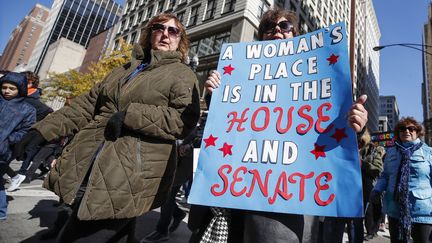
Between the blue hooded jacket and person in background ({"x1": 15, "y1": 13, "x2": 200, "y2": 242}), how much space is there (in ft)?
6.74

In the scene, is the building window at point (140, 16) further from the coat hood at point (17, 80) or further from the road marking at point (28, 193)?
the coat hood at point (17, 80)

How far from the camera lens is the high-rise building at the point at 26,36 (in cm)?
13550

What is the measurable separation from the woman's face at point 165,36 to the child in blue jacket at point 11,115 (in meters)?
2.38

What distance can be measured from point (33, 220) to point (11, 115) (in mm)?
1306

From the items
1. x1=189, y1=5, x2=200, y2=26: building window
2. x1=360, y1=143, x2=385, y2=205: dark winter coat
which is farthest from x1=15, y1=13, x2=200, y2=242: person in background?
x1=189, y1=5, x2=200, y2=26: building window

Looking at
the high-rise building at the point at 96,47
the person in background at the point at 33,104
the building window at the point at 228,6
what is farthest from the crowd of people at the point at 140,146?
the high-rise building at the point at 96,47

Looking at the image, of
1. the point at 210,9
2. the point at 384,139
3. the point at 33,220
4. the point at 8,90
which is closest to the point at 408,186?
the point at 33,220

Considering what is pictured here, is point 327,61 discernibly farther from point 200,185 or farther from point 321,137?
point 200,185

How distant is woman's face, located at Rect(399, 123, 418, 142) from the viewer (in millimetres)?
3061

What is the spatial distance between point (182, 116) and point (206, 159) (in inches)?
13.8

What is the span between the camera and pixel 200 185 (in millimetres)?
1349

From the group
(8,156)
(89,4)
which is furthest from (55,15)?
(8,156)

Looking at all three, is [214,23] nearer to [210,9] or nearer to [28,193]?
[210,9]

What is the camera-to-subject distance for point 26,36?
452 ft
